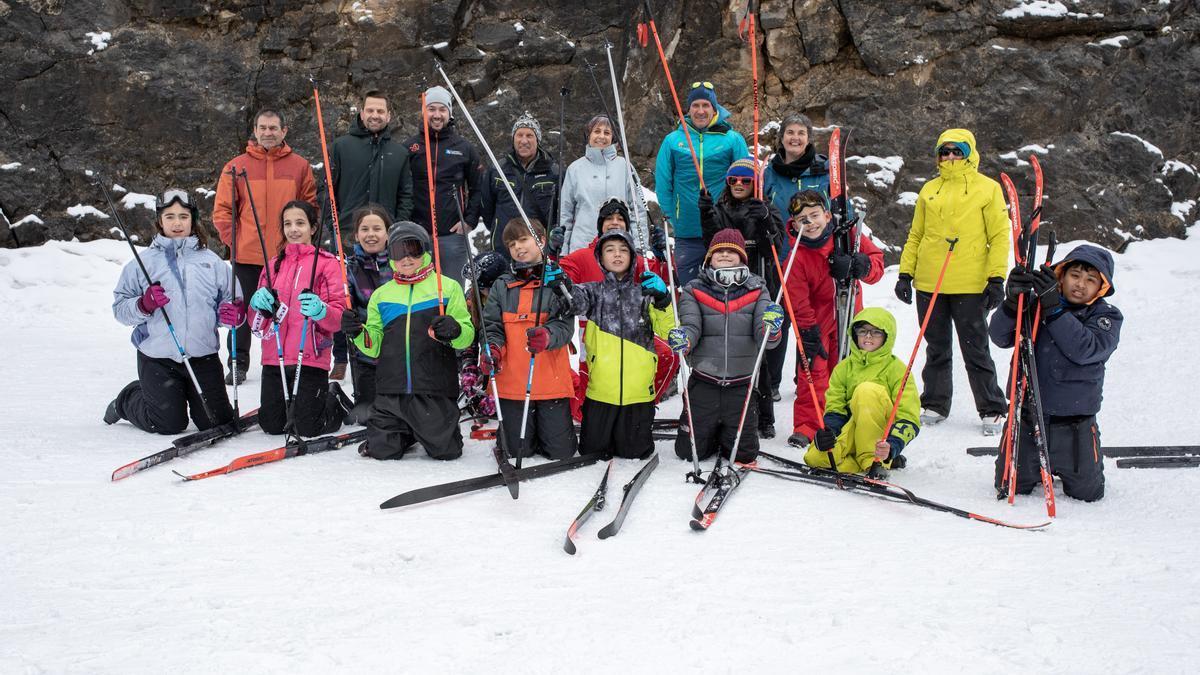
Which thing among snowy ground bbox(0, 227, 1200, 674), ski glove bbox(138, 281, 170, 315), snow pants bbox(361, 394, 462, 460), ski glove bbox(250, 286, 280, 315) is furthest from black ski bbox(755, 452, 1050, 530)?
ski glove bbox(138, 281, 170, 315)

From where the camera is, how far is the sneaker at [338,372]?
6.50 meters

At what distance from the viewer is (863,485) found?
13.3 feet

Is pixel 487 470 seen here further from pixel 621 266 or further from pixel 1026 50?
pixel 1026 50

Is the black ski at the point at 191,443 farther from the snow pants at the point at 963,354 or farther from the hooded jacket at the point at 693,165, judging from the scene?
the snow pants at the point at 963,354

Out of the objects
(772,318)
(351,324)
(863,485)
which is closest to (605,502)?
(863,485)

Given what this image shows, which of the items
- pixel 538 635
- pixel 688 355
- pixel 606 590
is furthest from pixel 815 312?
pixel 538 635

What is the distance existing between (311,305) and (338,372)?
1891mm

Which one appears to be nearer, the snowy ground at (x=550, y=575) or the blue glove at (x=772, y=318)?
the snowy ground at (x=550, y=575)

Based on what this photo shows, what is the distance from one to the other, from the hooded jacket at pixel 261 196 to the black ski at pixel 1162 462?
17.7 ft

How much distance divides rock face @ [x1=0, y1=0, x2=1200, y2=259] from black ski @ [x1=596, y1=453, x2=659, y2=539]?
7428 mm

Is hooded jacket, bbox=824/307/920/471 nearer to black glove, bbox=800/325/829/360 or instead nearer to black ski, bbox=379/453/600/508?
black glove, bbox=800/325/829/360

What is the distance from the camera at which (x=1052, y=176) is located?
1062 centimetres

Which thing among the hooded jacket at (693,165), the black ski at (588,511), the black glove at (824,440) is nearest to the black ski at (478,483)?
the black ski at (588,511)

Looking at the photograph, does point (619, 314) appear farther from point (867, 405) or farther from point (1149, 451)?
point (1149, 451)
